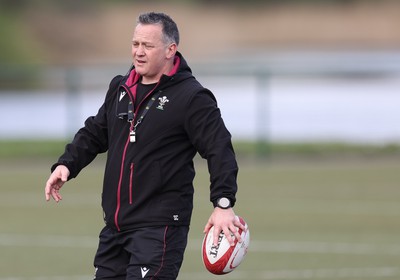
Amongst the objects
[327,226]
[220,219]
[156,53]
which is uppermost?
[156,53]

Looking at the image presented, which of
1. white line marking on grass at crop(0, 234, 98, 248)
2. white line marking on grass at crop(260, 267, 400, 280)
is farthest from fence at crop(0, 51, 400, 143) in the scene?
white line marking on grass at crop(260, 267, 400, 280)

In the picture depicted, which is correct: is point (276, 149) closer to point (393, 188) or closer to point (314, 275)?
point (393, 188)

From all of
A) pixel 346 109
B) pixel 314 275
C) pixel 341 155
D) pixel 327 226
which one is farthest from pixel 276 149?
pixel 314 275

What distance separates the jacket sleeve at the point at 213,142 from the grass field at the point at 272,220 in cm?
352

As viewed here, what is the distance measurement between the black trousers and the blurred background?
10.5 ft

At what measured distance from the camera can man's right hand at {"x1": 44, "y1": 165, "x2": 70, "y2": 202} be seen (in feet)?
24.9

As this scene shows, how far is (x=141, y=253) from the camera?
23.9 ft

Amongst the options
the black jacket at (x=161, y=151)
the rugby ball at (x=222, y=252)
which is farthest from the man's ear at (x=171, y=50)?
the rugby ball at (x=222, y=252)

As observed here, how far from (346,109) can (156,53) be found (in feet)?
62.9

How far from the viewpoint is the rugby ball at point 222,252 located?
7.11 meters

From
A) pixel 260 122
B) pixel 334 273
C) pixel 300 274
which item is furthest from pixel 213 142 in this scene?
pixel 260 122

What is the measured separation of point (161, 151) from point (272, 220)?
7.43 m

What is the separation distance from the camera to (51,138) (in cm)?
2431

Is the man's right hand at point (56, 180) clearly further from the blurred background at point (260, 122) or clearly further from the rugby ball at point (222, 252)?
the blurred background at point (260, 122)
